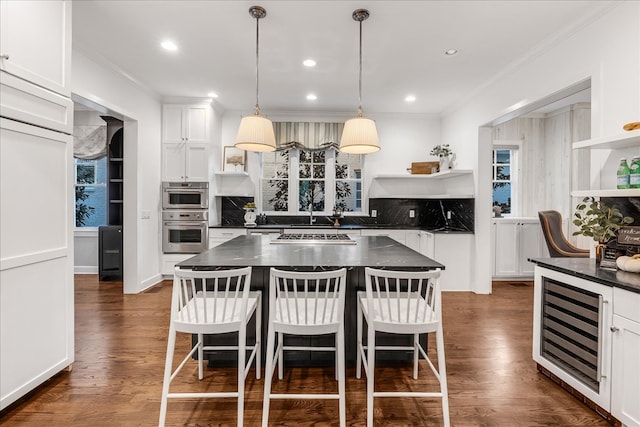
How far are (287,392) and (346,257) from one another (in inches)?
38.5

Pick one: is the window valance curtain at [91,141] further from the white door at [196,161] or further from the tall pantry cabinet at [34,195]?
the tall pantry cabinet at [34,195]

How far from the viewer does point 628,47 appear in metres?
2.38

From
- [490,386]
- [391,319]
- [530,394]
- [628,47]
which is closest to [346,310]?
[391,319]

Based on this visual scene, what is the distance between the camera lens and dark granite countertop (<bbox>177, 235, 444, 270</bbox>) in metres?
2.16

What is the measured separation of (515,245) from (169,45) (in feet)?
18.3

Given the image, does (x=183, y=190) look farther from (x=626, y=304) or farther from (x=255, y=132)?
(x=626, y=304)

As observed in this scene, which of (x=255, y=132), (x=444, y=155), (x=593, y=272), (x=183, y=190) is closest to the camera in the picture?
(x=593, y=272)

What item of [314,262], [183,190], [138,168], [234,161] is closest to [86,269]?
[183,190]

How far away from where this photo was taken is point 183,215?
5035 mm

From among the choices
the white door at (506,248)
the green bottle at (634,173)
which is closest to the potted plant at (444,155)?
the white door at (506,248)

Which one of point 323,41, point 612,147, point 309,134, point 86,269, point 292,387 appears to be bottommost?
point 292,387

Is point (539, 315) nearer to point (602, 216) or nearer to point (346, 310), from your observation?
point (602, 216)

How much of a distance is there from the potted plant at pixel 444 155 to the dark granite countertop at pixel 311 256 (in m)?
2.67

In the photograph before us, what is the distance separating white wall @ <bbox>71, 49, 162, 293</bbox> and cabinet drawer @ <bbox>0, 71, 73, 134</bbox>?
1485 mm
